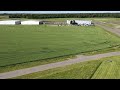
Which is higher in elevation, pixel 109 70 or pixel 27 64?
pixel 27 64

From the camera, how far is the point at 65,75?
61.2ft

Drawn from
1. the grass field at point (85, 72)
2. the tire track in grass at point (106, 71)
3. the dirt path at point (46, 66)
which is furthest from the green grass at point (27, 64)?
the tire track in grass at point (106, 71)

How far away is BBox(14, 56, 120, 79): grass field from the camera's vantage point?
18250 mm

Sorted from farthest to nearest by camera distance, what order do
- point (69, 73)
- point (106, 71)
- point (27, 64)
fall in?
point (27, 64)
point (106, 71)
point (69, 73)

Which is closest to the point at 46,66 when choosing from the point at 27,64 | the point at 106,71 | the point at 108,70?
the point at 27,64

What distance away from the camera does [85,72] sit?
19453mm

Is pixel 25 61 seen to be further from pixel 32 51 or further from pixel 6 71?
pixel 32 51

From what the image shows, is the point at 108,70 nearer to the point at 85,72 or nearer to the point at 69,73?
the point at 85,72

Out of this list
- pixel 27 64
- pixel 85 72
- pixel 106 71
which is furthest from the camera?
pixel 27 64

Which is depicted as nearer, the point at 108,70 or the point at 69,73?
the point at 69,73

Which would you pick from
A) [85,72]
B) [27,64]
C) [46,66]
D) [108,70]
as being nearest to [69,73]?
[85,72]
